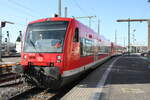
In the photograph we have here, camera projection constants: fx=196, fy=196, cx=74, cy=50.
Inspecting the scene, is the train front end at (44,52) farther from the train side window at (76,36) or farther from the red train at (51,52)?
the train side window at (76,36)

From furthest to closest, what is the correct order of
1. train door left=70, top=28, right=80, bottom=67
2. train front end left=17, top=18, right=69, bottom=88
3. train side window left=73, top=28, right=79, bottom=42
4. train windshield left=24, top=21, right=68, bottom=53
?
train side window left=73, top=28, right=79, bottom=42 → train door left=70, top=28, right=80, bottom=67 → train windshield left=24, top=21, right=68, bottom=53 → train front end left=17, top=18, right=69, bottom=88

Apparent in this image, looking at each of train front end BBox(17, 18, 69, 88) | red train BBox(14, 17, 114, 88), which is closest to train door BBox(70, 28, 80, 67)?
red train BBox(14, 17, 114, 88)

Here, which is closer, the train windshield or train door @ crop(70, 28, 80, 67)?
the train windshield

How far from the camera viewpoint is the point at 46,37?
26.0 ft

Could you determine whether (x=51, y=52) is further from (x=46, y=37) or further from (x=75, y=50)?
(x=75, y=50)

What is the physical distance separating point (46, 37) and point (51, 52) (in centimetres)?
72

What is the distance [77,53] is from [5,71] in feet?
20.3

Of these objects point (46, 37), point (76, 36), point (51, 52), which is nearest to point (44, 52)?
point (51, 52)

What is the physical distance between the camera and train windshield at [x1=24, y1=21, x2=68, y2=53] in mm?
7684

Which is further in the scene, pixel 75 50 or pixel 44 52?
pixel 75 50

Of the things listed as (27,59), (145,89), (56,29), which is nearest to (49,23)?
(56,29)

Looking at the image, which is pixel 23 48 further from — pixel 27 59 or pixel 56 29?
pixel 56 29

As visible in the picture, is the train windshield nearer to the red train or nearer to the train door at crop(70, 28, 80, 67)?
the red train

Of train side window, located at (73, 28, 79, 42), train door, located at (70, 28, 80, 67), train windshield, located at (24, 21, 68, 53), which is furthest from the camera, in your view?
train side window, located at (73, 28, 79, 42)
